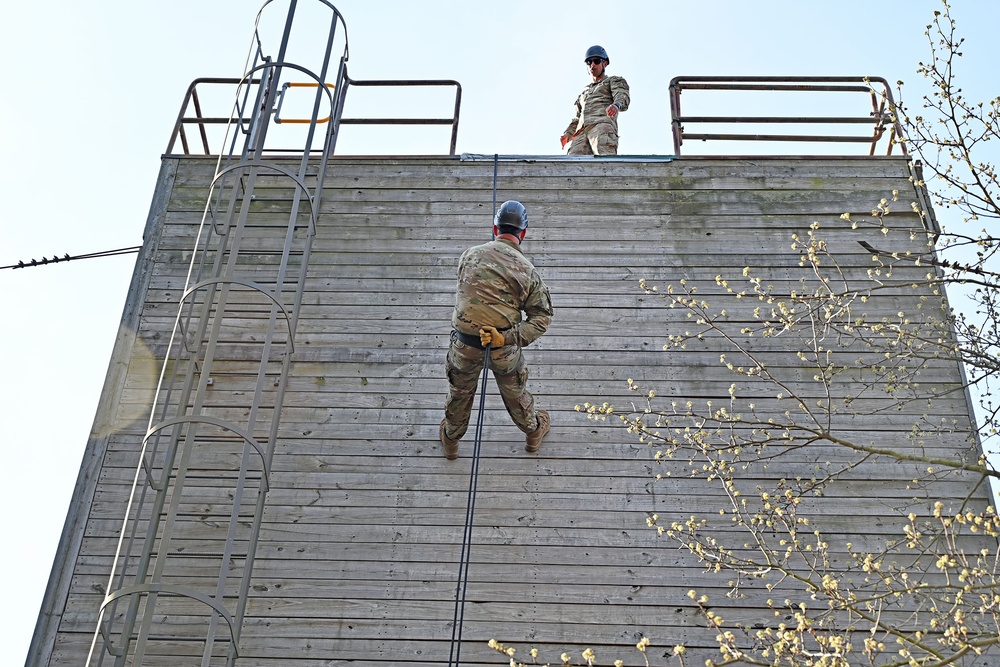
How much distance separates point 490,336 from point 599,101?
177 inches

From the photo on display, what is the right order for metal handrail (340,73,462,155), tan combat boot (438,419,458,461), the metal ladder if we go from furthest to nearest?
metal handrail (340,73,462,155) → tan combat boot (438,419,458,461) → the metal ladder

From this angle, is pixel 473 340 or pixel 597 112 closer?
pixel 473 340

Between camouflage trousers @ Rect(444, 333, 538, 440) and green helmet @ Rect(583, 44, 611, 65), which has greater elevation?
green helmet @ Rect(583, 44, 611, 65)

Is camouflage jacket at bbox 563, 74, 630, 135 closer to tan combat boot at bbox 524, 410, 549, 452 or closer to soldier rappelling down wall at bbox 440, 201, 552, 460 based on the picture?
soldier rappelling down wall at bbox 440, 201, 552, 460

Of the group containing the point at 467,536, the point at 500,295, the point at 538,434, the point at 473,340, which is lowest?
the point at 467,536

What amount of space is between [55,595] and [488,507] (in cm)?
278

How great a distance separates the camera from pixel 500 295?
6438 mm

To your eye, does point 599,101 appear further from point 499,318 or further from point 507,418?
point 499,318

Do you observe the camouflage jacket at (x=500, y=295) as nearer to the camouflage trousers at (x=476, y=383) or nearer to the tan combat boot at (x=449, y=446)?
the camouflage trousers at (x=476, y=383)

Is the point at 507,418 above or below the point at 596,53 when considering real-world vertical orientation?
below

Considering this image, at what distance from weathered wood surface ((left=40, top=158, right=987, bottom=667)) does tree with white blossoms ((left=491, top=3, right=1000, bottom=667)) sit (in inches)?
1.5

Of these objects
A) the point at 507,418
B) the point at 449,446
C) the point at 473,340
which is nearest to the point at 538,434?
the point at 507,418

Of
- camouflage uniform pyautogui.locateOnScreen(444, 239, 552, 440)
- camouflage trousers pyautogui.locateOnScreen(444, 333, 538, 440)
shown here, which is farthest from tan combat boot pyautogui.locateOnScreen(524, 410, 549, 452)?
camouflage uniform pyautogui.locateOnScreen(444, 239, 552, 440)

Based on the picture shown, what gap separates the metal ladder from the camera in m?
5.30
